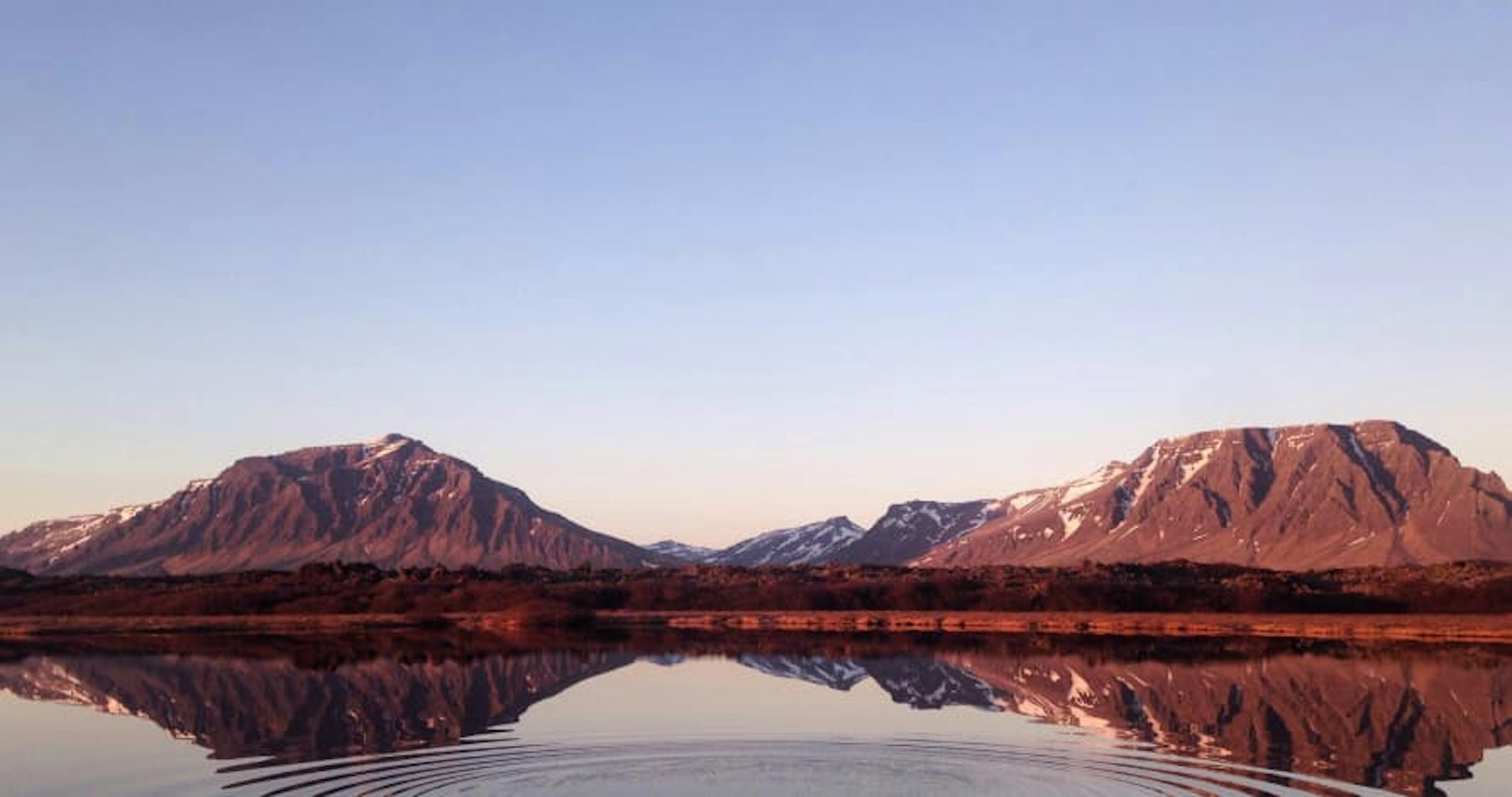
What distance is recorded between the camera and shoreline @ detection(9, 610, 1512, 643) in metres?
88.5

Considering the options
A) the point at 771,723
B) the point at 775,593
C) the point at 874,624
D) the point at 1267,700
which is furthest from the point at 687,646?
the point at 775,593

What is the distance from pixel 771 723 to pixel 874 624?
6133 centimetres

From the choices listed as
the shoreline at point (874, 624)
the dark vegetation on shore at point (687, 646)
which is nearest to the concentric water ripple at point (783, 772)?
the dark vegetation on shore at point (687, 646)

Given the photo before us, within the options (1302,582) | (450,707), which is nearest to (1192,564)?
(1302,582)

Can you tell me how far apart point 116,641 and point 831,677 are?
5448 cm

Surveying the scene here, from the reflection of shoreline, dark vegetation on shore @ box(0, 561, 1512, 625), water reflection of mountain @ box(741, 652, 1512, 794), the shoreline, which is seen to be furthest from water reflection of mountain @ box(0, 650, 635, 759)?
dark vegetation on shore @ box(0, 561, 1512, 625)

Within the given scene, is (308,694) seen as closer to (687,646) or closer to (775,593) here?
(687,646)

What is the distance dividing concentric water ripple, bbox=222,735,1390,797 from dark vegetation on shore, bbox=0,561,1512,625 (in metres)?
73.9

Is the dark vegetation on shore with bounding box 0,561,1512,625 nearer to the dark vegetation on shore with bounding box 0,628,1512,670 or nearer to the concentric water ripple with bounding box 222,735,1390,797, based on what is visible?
the dark vegetation on shore with bounding box 0,628,1512,670

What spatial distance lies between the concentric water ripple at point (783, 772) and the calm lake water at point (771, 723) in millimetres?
118

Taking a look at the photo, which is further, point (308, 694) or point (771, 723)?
point (308, 694)

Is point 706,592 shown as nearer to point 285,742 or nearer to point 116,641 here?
point 116,641

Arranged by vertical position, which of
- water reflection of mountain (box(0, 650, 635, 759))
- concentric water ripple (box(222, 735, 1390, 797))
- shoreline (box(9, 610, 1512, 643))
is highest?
shoreline (box(9, 610, 1512, 643))

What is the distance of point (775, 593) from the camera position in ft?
425
